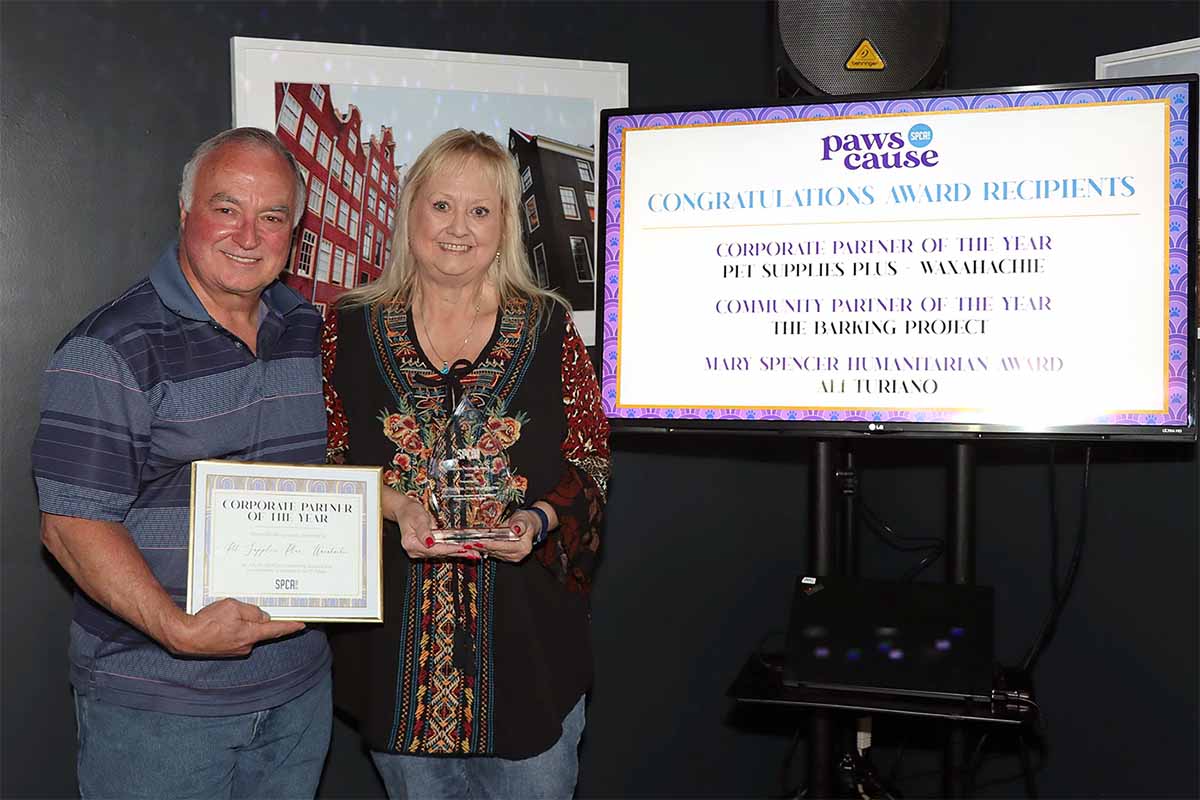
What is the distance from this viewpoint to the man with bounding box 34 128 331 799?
170 cm

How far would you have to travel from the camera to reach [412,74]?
2639 mm

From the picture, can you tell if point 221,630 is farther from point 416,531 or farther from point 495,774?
point 495,774

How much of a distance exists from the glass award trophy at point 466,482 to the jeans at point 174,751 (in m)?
0.47

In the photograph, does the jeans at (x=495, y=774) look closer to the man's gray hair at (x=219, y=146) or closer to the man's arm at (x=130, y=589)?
the man's arm at (x=130, y=589)

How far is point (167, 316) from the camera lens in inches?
70.8

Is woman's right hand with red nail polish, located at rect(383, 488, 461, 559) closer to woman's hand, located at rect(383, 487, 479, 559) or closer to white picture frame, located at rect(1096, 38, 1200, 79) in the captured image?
woman's hand, located at rect(383, 487, 479, 559)

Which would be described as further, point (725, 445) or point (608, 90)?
point (725, 445)

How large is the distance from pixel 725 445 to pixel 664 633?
58 centimetres

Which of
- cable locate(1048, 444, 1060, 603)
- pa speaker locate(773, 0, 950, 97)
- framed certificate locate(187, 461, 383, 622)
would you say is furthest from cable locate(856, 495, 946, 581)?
framed certificate locate(187, 461, 383, 622)

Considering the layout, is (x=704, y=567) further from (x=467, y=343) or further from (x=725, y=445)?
(x=467, y=343)

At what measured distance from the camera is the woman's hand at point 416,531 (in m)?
1.85

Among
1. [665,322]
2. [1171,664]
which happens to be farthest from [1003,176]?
[1171,664]

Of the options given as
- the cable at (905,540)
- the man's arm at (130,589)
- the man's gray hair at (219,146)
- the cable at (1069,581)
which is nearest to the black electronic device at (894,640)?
the cable at (1069,581)

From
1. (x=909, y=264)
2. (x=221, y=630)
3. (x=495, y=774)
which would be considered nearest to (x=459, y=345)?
(x=221, y=630)
